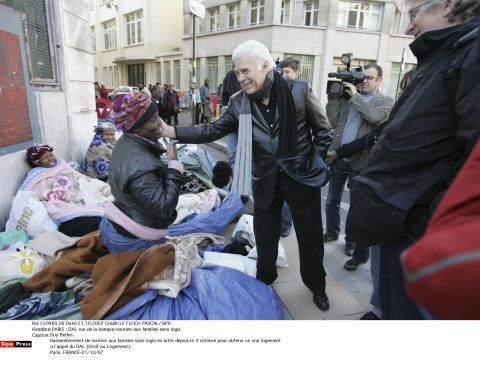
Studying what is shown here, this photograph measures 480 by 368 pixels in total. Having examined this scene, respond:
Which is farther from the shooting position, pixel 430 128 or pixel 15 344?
pixel 15 344

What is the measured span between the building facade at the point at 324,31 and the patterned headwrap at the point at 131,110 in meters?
15.9

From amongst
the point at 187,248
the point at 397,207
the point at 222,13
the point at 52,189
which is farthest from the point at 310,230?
the point at 222,13

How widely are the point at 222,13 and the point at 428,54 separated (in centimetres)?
2084

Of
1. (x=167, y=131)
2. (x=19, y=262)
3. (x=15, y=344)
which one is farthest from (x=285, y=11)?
(x=15, y=344)

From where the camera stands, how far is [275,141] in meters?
2.04

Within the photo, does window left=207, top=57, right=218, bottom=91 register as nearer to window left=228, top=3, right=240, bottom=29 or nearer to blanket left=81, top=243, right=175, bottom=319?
window left=228, top=3, right=240, bottom=29

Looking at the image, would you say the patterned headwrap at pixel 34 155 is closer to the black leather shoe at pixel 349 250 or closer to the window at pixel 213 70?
the black leather shoe at pixel 349 250

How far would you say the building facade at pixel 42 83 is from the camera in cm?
328

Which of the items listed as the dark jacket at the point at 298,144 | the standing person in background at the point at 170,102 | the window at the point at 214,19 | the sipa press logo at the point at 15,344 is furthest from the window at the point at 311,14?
the sipa press logo at the point at 15,344

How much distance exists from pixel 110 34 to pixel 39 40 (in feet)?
99.1

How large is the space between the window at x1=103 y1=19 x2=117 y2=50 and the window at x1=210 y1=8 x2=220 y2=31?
43.5 feet

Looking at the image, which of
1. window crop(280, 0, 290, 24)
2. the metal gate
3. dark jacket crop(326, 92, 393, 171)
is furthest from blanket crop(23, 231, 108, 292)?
window crop(280, 0, 290, 24)

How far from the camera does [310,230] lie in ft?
7.20

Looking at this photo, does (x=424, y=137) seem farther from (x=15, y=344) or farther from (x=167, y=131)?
(x=15, y=344)
